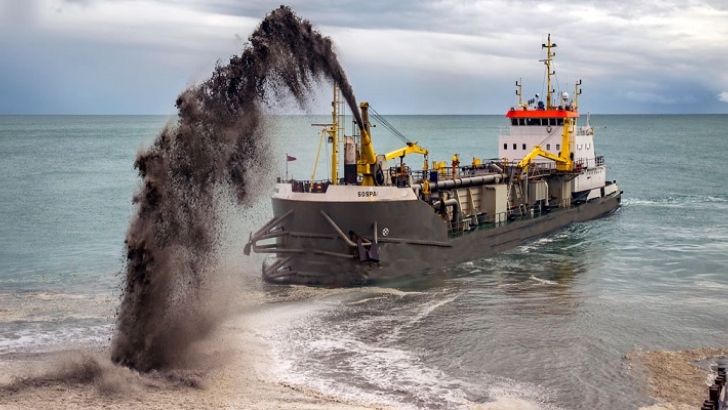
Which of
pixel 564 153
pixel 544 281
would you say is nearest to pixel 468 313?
pixel 544 281

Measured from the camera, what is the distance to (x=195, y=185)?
1823 cm

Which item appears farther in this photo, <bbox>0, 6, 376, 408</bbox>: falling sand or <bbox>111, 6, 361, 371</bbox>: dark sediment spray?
<bbox>111, 6, 361, 371</bbox>: dark sediment spray

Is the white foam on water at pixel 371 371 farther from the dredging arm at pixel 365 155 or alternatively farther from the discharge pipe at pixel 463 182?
the discharge pipe at pixel 463 182

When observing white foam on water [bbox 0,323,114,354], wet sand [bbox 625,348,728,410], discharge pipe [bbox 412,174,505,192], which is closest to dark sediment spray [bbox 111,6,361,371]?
white foam on water [bbox 0,323,114,354]

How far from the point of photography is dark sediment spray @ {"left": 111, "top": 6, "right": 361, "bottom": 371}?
1703 cm

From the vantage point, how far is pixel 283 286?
1017 inches

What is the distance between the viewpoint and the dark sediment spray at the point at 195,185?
55.9 ft

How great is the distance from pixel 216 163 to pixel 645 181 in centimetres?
5861

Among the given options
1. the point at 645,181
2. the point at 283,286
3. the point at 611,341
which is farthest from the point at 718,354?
the point at 645,181

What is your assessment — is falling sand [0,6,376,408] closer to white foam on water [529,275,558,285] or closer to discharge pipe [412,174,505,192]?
discharge pipe [412,174,505,192]

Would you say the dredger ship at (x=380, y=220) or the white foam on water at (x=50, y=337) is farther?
the dredger ship at (x=380, y=220)

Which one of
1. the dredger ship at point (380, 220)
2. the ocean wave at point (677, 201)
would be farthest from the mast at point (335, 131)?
the ocean wave at point (677, 201)

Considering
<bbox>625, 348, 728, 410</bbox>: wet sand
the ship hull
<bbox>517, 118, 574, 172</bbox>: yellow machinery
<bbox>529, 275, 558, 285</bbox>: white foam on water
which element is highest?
<bbox>517, 118, 574, 172</bbox>: yellow machinery

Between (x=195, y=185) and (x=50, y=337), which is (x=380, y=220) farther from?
(x=50, y=337)
